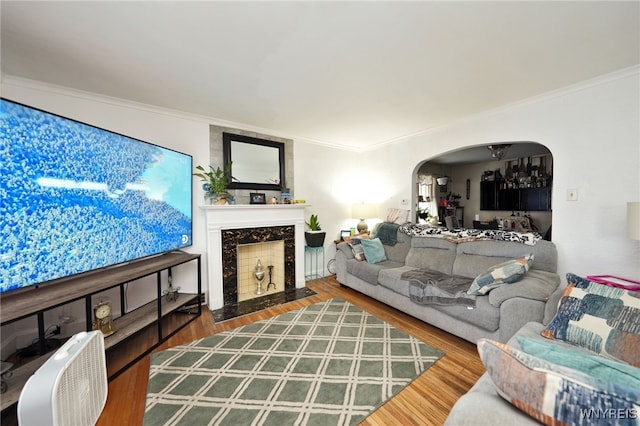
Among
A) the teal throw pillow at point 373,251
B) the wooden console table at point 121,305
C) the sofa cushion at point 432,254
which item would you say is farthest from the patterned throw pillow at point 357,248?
the wooden console table at point 121,305

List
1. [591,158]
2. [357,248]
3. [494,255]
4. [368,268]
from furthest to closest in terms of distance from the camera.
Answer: [357,248]
[368,268]
[494,255]
[591,158]

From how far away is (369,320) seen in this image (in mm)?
2557

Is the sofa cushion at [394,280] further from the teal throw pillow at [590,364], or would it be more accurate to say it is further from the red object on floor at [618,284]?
the teal throw pillow at [590,364]

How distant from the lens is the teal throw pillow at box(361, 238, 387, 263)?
331cm

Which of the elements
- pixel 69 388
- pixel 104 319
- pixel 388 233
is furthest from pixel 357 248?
pixel 69 388

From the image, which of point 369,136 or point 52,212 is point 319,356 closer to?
point 52,212

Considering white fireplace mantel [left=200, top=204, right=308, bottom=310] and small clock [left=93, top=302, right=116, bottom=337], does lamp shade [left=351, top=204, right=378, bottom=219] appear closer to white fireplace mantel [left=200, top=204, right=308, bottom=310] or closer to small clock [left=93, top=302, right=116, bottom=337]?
white fireplace mantel [left=200, top=204, right=308, bottom=310]

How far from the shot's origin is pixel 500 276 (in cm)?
200

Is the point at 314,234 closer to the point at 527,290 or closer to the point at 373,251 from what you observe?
the point at 373,251

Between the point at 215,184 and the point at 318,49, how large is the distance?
6.54ft

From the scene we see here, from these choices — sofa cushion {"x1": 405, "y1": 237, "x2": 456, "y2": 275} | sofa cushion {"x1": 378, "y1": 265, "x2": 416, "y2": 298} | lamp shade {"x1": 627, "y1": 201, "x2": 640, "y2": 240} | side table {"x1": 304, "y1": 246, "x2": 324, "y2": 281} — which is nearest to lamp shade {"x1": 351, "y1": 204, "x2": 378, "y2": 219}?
side table {"x1": 304, "y1": 246, "x2": 324, "y2": 281}

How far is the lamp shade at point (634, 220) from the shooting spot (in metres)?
1.69

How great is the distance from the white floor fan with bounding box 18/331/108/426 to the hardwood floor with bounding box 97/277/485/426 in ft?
0.51

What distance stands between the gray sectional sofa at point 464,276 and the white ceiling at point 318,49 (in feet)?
5.66
